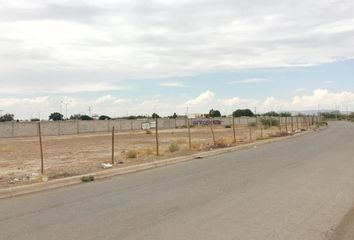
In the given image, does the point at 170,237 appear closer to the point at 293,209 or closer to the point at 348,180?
the point at 293,209

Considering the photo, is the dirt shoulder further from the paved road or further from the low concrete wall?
the low concrete wall

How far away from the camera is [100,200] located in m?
11.8

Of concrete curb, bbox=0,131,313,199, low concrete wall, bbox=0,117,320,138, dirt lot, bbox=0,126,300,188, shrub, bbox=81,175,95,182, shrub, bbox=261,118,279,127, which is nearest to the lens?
concrete curb, bbox=0,131,313,199

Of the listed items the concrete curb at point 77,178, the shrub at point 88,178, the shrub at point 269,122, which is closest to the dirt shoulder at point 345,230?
the concrete curb at point 77,178

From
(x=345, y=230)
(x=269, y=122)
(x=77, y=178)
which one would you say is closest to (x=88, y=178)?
(x=77, y=178)

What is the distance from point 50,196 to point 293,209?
233 inches

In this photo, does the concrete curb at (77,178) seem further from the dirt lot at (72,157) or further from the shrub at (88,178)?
the dirt lot at (72,157)

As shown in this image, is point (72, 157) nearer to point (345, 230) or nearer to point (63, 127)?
point (345, 230)

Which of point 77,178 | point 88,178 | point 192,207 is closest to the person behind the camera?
point 192,207

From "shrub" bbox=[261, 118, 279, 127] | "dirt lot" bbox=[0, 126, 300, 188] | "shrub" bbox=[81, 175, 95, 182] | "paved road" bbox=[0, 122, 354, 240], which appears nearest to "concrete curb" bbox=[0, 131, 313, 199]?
"shrub" bbox=[81, 175, 95, 182]

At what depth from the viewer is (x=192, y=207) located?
10.5 m

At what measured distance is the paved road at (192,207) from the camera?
27.0 ft

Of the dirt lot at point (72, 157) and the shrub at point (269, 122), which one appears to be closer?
the dirt lot at point (72, 157)

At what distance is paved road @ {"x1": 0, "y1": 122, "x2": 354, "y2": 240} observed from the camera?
824cm
